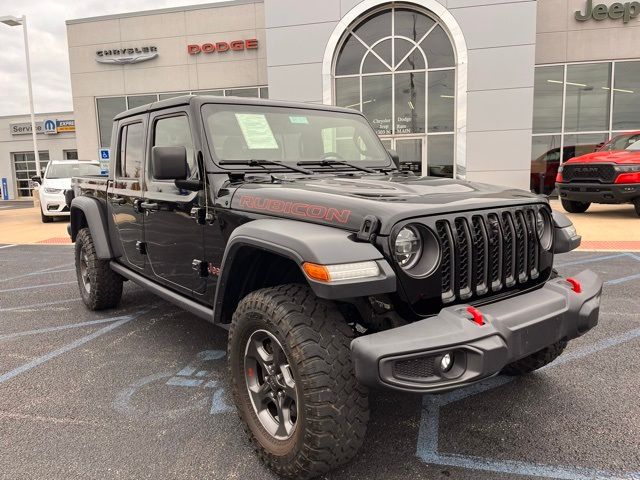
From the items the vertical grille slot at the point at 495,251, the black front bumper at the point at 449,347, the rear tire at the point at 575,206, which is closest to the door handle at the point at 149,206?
the black front bumper at the point at 449,347

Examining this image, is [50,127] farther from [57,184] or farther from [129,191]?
[129,191]

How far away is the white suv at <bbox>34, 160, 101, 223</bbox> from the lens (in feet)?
43.8

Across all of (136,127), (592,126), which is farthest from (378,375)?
(592,126)

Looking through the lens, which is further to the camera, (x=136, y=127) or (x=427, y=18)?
(x=427, y=18)

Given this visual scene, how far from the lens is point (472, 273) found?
2.33m

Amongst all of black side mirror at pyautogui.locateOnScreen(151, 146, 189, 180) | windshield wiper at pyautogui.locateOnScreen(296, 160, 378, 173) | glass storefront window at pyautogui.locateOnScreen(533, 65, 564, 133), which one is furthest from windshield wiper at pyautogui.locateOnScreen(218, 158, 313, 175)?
glass storefront window at pyautogui.locateOnScreen(533, 65, 564, 133)

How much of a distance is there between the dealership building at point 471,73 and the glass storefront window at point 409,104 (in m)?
0.03

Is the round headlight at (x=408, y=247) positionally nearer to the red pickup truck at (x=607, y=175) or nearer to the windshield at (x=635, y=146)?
the red pickup truck at (x=607, y=175)

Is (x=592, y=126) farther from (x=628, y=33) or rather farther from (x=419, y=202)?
(x=419, y=202)

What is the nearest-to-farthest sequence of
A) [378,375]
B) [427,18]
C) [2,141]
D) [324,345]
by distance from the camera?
[378,375], [324,345], [427,18], [2,141]

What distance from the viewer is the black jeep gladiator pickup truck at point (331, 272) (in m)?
2.05

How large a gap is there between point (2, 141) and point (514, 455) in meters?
35.5

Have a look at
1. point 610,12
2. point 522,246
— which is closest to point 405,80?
point 610,12

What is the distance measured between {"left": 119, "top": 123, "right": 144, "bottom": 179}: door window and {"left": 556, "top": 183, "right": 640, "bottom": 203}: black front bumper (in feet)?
32.1
